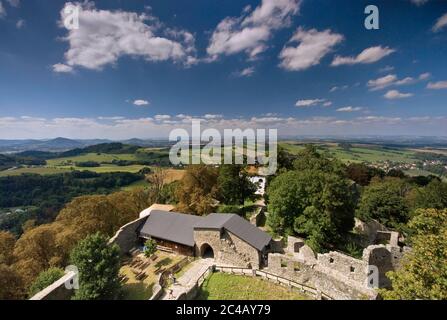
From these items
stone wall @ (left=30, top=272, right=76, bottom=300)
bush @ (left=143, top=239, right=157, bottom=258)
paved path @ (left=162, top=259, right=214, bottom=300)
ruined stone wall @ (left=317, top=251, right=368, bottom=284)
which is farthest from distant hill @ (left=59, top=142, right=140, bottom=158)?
ruined stone wall @ (left=317, top=251, right=368, bottom=284)

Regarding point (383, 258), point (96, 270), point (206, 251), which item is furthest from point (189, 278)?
point (383, 258)

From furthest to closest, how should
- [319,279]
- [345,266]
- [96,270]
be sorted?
[345,266], [319,279], [96,270]

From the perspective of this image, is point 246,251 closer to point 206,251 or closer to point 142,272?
point 206,251

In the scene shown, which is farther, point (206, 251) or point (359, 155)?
point (359, 155)

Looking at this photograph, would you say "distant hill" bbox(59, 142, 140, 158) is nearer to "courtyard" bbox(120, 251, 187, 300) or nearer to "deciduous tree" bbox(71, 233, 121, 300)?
"courtyard" bbox(120, 251, 187, 300)

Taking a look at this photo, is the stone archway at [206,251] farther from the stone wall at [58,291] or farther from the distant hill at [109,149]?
the distant hill at [109,149]

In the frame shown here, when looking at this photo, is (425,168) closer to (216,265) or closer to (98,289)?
(216,265)
